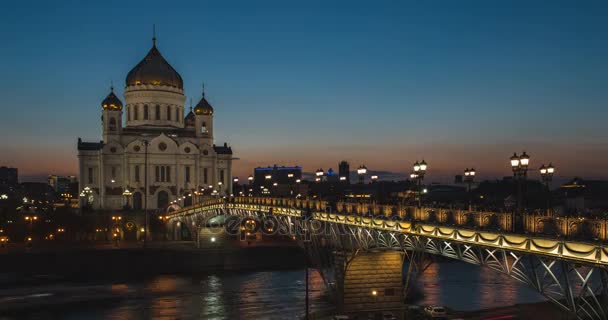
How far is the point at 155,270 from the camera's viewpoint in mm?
68938

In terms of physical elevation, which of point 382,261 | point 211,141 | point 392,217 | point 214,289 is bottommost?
point 214,289

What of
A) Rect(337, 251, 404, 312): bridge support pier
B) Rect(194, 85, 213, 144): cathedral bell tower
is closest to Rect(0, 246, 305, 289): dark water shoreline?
Rect(337, 251, 404, 312): bridge support pier

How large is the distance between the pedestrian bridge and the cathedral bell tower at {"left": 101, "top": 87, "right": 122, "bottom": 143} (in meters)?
51.5

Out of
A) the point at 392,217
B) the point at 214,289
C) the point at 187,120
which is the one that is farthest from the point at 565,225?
the point at 187,120

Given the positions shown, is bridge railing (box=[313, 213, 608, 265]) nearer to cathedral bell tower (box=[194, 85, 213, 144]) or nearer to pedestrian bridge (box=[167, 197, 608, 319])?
pedestrian bridge (box=[167, 197, 608, 319])

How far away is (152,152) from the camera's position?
9869 centimetres

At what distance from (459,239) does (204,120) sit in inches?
3499

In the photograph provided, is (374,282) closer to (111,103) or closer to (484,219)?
(484,219)

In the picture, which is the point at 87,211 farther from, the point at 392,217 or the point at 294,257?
the point at 392,217

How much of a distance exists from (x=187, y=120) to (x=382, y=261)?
8832cm

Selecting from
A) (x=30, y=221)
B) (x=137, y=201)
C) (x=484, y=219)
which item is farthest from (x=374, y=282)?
(x=137, y=201)

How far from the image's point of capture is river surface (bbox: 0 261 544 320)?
4519 cm

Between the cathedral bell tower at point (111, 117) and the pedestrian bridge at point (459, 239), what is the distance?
169 ft

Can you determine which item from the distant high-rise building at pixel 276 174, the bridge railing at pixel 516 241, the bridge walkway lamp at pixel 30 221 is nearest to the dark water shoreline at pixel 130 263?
the bridge walkway lamp at pixel 30 221
